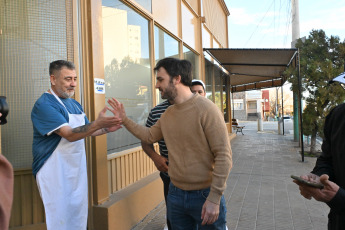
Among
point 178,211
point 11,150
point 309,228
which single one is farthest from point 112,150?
point 309,228

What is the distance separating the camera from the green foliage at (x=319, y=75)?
8.56 m

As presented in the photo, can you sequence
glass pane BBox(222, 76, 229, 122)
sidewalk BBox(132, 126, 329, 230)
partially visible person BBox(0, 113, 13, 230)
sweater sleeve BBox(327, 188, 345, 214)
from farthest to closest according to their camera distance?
glass pane BBox(222, 76, 229, 122)
sidewalk BBox(132, 126, 329, 230)
sweater sleeve BBox(327, 188, 345, 214)
partially visible person BBox(0, 113, 13, 230)

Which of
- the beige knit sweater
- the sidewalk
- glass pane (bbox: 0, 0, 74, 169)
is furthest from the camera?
the sidewalk

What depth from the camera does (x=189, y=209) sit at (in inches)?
81.0

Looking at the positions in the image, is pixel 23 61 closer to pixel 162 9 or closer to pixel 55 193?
pixel 55 193

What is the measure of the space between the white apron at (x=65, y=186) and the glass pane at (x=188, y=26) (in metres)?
5.73

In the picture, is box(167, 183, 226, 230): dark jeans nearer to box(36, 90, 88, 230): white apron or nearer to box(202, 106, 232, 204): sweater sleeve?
box(202, 106, 232, 204): sweater sleeve

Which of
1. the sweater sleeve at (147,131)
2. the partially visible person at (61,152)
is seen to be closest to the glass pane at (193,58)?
the sweater sleeve at (147,131)

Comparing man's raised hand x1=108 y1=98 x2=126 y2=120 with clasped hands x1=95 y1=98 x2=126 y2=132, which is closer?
clasped hands x1=95 y1=98 x2=126 y2=132

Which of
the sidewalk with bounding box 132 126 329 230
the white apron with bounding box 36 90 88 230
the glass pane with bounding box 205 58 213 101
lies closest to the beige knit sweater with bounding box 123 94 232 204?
the white apron with bounding box 36 90 88 230

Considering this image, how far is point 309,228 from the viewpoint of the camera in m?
3.75

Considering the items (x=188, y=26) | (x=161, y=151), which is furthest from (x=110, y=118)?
(x=188, y=26)

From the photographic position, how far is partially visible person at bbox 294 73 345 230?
1496 mm

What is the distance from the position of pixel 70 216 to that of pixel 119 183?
5.15 feet
